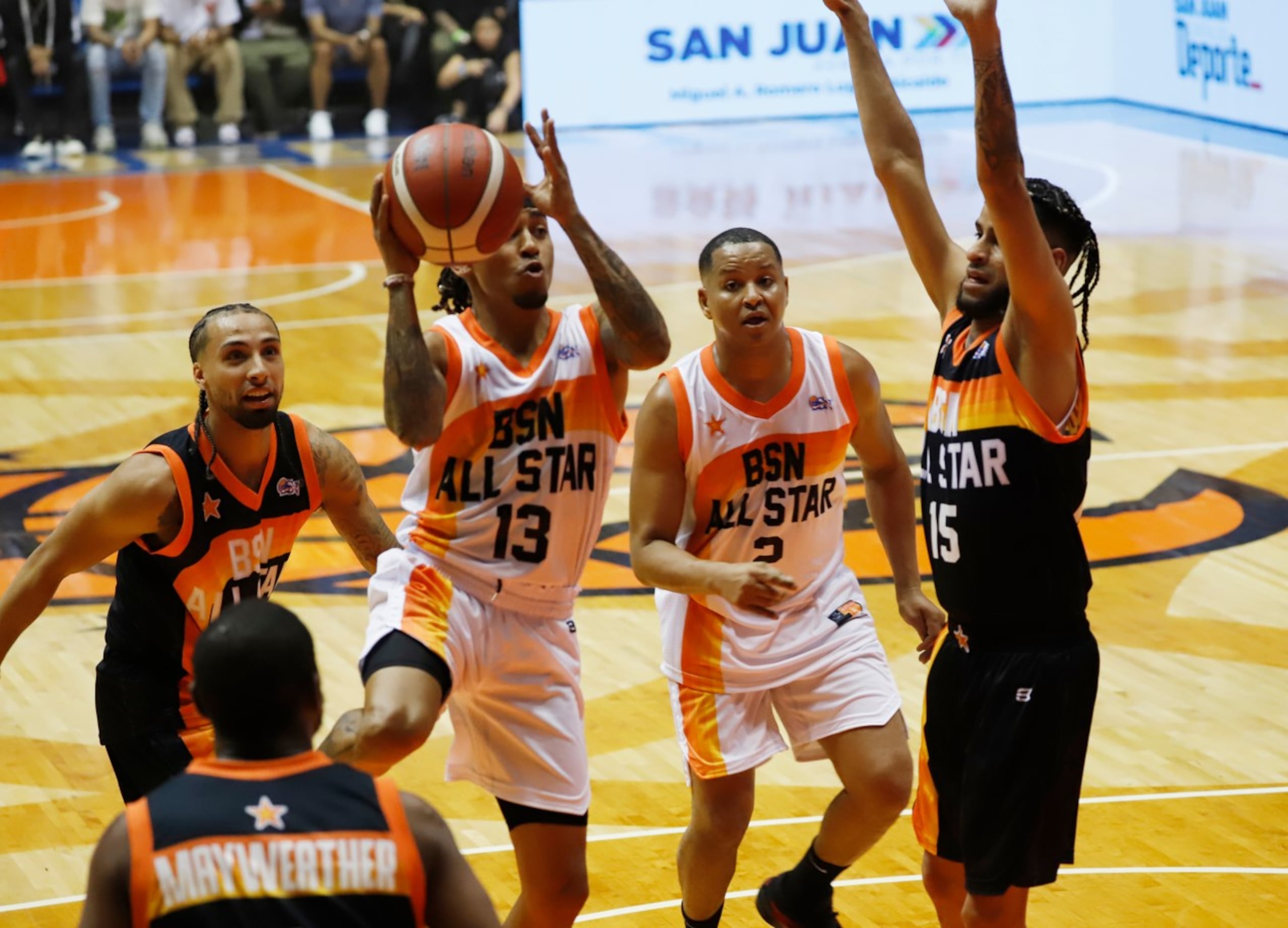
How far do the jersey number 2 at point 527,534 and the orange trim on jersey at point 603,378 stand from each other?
325mm

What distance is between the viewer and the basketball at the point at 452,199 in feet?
17.2

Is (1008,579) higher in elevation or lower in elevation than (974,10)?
lower

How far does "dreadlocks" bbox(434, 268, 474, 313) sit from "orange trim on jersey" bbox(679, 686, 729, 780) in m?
1.34

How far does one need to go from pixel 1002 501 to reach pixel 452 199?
1679 millimetres

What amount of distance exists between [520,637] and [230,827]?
217 centimetres

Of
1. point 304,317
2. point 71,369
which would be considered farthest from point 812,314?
point 71,369

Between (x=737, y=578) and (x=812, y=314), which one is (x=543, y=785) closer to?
(x=737, y=578)

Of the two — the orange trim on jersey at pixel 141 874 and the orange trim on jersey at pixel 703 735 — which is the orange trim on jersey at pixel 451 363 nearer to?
the orange trim on jersey at pixel 703 735

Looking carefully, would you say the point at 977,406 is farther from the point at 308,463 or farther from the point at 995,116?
the point at 308,463

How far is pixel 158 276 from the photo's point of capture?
16.5 meters

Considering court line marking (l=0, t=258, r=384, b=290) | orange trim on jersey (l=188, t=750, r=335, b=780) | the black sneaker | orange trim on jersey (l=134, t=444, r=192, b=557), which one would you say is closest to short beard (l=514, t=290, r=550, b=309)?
orange trim on jersey (l=134, t=444, r=192, b=557)

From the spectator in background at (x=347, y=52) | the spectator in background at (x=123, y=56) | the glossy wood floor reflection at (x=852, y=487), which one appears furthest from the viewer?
the spectator in background at (x=347, y=52)

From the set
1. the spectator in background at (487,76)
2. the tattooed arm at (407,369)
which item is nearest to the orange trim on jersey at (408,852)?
the tattooed arm at (407,369)

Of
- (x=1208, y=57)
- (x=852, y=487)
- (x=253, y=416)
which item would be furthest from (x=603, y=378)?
(x=1208, y=57)
